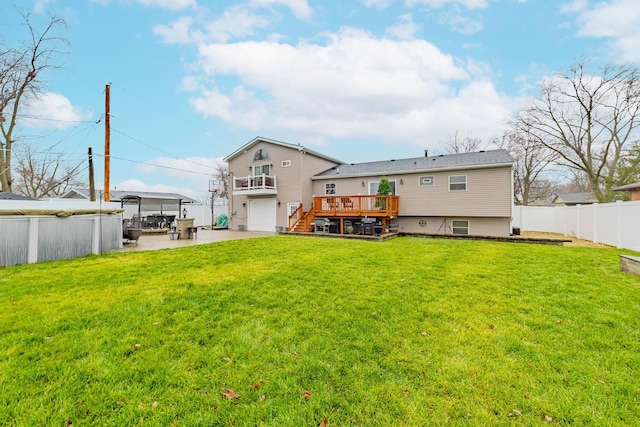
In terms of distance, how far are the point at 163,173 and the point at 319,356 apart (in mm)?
25238

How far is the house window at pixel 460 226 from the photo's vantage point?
44.8 ft

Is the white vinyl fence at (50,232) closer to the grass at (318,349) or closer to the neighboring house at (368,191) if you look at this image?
the grass at (318,349)

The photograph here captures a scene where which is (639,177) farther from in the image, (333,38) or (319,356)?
(319,356)

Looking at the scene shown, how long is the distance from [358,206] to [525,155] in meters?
22.2

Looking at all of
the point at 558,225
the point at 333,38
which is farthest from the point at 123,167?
the point at 558,225

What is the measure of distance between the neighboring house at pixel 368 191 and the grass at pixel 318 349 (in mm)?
7816

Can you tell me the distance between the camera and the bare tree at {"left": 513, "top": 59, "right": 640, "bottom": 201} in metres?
19.3

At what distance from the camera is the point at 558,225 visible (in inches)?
639

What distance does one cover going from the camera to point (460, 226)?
13.8m

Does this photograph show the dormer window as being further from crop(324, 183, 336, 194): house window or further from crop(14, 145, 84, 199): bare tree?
crop(14, 145, 84, 199): bare tree


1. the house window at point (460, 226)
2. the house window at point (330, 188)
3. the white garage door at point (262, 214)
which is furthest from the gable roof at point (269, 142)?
the house window at point (460, 226)

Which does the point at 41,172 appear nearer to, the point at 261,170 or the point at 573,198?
the point at 261,170

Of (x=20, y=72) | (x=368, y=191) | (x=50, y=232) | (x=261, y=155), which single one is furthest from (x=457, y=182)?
(x=20, y=72)

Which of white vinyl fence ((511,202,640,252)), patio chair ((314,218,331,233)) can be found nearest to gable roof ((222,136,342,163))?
patio chair ((314,218,331,233))
